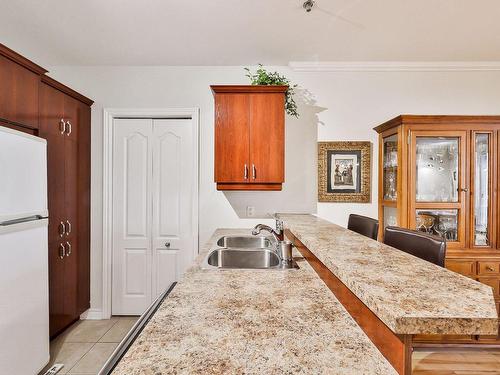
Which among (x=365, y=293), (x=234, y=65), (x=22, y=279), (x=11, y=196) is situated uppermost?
(x=234, y=65)

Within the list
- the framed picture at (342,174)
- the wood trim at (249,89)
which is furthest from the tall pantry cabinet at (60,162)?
the framed picture at (342,174)

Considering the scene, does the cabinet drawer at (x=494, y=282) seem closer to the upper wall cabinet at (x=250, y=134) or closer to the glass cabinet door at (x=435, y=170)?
the glass cabinet door at (x=435, y=170)

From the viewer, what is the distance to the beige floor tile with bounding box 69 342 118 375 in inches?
84.9

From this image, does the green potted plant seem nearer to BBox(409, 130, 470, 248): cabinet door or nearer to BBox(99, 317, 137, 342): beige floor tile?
BBox(409, 130, 470, 248): cabinet door

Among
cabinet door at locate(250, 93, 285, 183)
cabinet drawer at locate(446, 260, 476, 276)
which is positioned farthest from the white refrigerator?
cabinet drawer at locate(446, 260, 476, 276)

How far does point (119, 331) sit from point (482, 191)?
351cm

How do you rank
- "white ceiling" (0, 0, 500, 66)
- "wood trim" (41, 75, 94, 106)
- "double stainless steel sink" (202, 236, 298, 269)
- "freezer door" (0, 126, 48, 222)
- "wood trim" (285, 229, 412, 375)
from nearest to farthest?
"wood trim" (285, 229, 412, 375), "freezer door" (0, 126, 48, 222), "double stainless steel sink" (202, 236, 298, 269), "white ceiling" (0, 0, 500, 66), "wood trim" (41, 75, 94, 106)

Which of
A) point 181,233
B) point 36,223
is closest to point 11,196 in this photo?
point 36,223

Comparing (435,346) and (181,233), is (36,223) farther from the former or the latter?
(435,346)

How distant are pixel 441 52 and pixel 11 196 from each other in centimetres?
355

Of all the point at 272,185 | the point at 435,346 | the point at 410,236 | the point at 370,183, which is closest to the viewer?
the point at 410,236

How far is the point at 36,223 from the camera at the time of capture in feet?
6.18

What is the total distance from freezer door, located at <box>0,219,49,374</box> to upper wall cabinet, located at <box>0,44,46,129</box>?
70cm

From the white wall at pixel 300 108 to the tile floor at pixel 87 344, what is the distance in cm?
28
